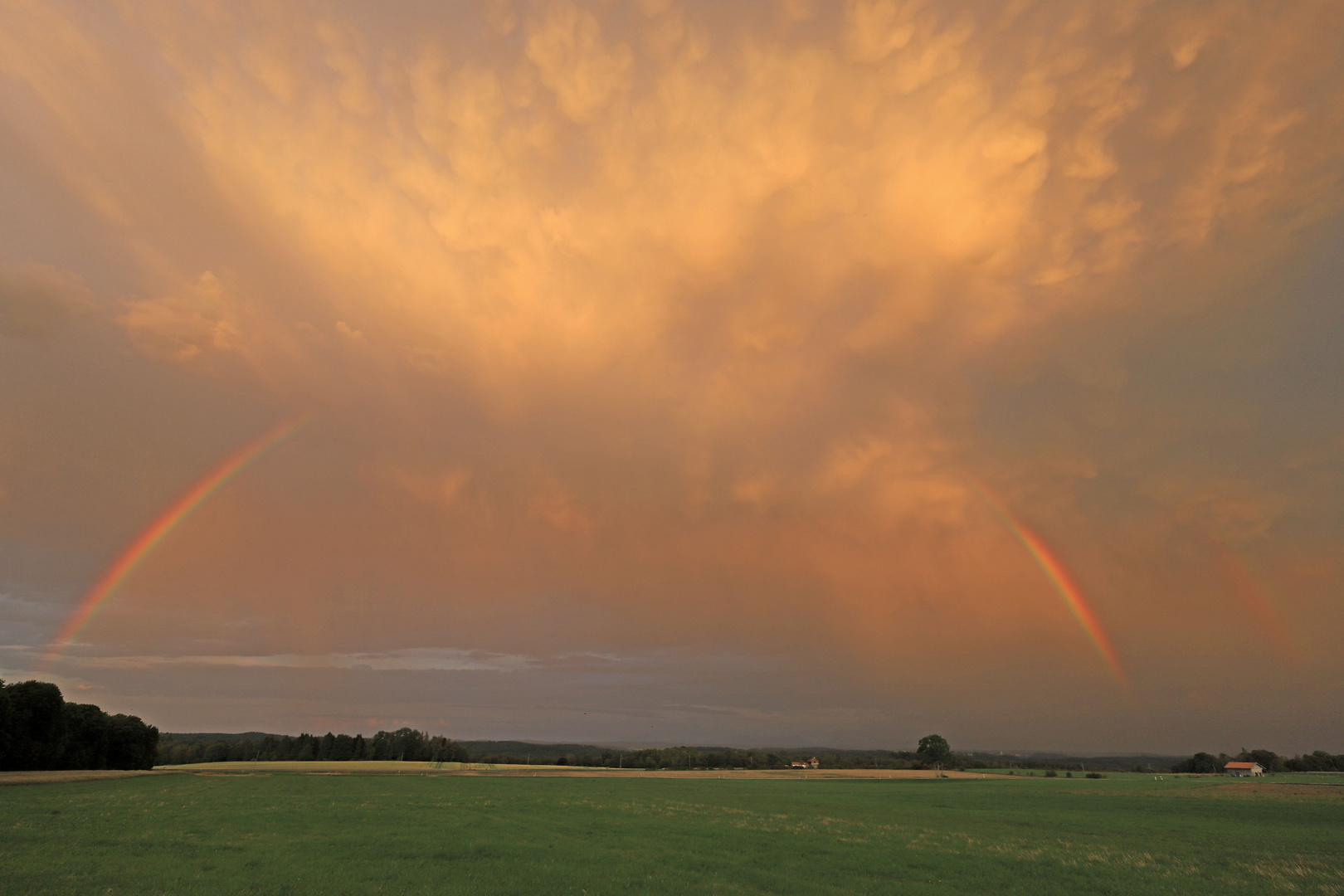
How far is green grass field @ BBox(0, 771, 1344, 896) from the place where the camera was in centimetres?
2266

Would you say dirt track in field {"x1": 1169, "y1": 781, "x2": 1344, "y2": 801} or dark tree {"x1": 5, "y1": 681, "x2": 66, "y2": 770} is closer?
dirt track in field {"x1": 1169, "y1": 781, "x2": 1344, "y2": 801}

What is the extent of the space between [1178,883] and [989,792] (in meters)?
81.7

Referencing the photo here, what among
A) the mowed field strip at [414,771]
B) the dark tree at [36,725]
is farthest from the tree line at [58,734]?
the mowed field strip at [414,771]

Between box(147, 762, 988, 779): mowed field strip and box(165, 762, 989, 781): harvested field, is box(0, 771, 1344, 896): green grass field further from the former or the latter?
box(147, 762, 988, 779): mowed field strip

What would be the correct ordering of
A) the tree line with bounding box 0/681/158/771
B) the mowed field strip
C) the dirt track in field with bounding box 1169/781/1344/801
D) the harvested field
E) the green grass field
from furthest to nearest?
the mowed field strip < the harvested field < the tree line with bounding box 0/681/158/771 < the dirt track in field with bounding box 1169/781/1344/801 < the green grass field

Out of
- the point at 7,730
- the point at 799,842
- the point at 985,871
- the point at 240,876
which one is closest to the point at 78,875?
Answer: the point at 240,876

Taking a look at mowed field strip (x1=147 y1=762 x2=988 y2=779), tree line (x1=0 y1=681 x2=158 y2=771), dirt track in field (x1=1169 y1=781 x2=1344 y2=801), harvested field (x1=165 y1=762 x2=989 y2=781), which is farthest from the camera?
mowed field strip (x1=147 y1=762 x2=988 y2=779)

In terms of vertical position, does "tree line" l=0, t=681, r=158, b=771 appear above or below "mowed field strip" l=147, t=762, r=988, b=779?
above

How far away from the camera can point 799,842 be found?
33969mm

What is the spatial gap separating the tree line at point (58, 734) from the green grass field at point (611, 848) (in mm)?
58180

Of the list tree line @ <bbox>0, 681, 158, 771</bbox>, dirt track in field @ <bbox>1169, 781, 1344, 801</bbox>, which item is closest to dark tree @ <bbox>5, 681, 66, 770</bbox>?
tree line @ <bbox>0, 681, 158, 771</bbox>

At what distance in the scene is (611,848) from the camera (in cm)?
3061

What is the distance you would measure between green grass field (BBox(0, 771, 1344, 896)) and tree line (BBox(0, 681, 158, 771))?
5818cm

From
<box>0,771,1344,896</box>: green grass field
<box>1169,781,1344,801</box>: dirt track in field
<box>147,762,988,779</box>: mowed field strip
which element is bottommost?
<box>147,762,988,779</box>: mowed field strip
